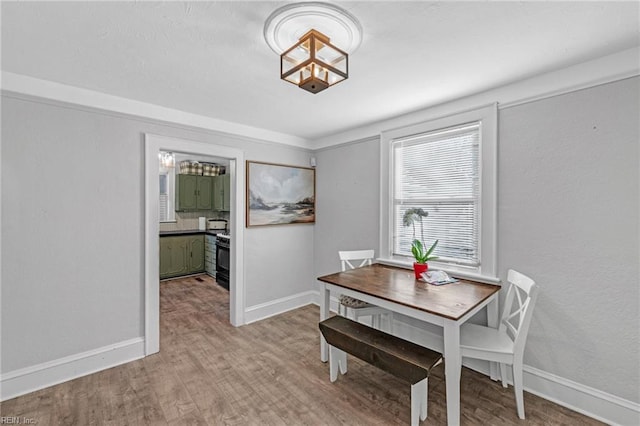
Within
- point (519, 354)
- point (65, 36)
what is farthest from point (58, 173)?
point (519, 354)

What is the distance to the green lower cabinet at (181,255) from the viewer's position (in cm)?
534

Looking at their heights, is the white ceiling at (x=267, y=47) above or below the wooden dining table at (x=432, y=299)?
above

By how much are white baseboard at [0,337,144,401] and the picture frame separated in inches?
68.7

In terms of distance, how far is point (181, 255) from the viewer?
5.53 m

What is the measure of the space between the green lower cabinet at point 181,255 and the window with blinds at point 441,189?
13.9 feet

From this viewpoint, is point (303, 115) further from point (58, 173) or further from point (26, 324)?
point (26, 324)

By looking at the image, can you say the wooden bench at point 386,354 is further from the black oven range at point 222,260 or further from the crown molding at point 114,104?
the black oven range at point 222,260

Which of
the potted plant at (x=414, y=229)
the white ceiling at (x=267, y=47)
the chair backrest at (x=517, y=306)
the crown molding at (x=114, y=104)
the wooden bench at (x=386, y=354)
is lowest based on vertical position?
the wooden bench at (x=386, y=354)

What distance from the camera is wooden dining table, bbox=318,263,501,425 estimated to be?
1.75m

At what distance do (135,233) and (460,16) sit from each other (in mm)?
3083

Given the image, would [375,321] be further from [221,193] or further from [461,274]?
[221,193]

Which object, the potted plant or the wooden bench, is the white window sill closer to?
the potted plant

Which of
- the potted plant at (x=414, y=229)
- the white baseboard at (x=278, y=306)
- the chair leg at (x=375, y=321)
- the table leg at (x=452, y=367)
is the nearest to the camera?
the table leg at (x=452, y=367)

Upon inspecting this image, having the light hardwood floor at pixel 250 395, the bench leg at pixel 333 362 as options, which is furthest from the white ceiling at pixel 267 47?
the light hardwood floor at pixel 250 395
